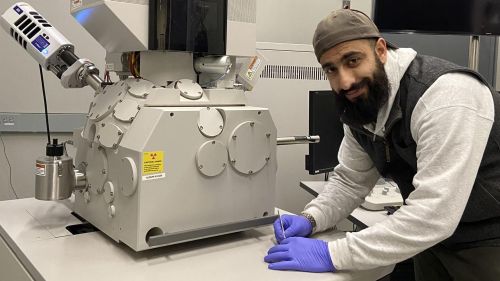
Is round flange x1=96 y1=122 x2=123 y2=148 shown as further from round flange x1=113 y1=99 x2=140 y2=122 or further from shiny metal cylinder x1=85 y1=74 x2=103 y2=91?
shiny metal cylinder x1=85 y1=74 x2=103 y2=91

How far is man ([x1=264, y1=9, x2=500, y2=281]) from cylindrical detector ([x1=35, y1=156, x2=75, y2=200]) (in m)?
0.66

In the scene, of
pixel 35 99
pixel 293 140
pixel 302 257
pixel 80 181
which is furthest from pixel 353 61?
pixel 35 99

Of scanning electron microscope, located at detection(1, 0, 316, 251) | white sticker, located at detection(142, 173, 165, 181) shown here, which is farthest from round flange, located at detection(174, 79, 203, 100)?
white sticker, located at detection(142, 173, 165, 181)

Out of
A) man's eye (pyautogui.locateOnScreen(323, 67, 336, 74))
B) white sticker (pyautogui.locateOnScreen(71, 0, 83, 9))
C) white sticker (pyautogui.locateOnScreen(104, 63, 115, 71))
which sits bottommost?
white sticker (pyautogui.locateOnScreen(104, 63, 115, 71))

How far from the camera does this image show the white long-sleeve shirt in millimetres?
1045

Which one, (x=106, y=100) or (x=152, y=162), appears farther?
(x=106, y=100)

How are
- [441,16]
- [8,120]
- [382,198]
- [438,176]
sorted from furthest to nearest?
1. [8,120]
2. [441,16]
3. [382,198]
4. [438,176]

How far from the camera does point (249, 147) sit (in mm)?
1370

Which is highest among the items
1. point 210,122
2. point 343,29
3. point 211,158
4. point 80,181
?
point 343,29

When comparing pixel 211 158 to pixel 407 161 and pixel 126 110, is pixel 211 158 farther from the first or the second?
pixel 407 161

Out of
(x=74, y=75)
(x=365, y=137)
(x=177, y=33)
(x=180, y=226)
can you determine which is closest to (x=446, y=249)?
(x=365, y=137)

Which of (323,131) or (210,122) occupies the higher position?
(210,122)

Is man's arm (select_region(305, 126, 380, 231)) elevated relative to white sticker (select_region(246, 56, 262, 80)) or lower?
lower

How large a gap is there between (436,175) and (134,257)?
81 centimetres
